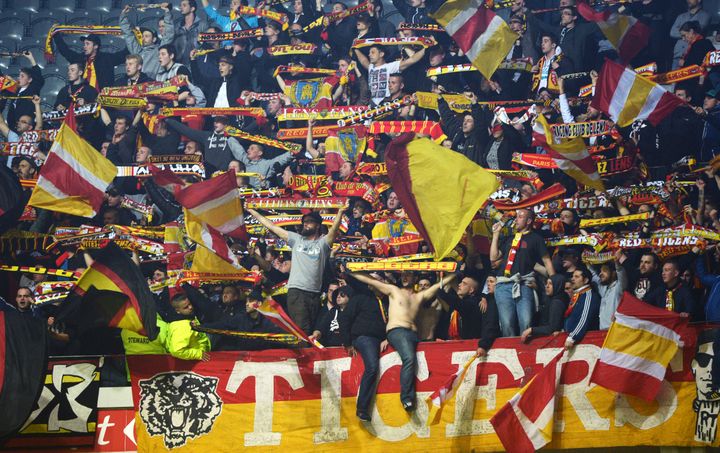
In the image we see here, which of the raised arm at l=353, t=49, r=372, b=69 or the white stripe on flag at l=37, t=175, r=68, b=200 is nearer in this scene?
the white stripe on flag at l=37, t=175, r=68, b=200

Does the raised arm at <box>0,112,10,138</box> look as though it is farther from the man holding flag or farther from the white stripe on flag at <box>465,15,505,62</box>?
the white stripe on flag at <box>465,15,505,62</box>

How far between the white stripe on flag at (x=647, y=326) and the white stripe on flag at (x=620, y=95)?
154 inches

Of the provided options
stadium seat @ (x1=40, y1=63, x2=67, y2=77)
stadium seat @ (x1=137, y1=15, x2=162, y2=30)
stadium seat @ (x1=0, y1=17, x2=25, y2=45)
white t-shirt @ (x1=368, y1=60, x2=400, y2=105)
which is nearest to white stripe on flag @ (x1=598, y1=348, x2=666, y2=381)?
white t-shirt @ (x1=368, y1=60, x2=400, y2=105)

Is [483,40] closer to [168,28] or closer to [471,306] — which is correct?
[471,306]

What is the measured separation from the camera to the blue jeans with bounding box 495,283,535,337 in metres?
12.4

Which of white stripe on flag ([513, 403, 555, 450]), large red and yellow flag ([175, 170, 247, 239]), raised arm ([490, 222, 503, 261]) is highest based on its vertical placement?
large red and yellow flag ([175, 170, 247, 239])

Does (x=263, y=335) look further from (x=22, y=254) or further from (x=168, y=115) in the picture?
(x=168, y=115)

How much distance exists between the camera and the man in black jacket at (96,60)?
19.4m

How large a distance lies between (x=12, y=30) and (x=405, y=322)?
1167 cm

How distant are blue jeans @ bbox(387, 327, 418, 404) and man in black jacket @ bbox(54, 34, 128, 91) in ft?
30.4

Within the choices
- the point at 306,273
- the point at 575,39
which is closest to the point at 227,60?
the point at 575,39

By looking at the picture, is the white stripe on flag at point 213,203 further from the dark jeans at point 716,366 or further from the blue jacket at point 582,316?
the dark jeans at point 716,366

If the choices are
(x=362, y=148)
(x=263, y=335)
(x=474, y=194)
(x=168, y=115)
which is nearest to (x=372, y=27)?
(x=362, y=148)

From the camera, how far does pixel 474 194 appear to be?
12.6 metres
